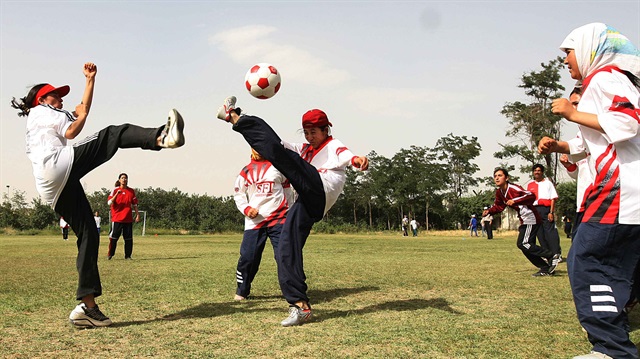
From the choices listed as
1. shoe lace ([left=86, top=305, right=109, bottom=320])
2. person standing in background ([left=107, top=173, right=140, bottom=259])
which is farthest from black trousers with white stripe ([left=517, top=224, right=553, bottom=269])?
person standing in background ([left=107, top=173, right=140, bottom=259])

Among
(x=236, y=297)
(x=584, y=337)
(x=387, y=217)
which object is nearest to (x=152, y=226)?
(x=387, y=217)

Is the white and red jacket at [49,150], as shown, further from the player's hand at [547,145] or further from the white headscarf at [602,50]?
the white headscarf at [602,50]

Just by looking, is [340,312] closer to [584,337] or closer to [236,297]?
[236,297]

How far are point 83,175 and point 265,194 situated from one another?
8.84 ft

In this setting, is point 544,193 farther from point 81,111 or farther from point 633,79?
point 81,111

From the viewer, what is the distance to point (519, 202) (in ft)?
34.2

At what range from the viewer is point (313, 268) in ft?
38.1

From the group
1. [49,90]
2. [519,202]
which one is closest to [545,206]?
[519,202]

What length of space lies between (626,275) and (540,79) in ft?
201

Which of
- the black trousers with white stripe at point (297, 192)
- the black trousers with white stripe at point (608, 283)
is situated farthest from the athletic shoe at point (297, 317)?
the black trousers with white stripe at point (608, 283)

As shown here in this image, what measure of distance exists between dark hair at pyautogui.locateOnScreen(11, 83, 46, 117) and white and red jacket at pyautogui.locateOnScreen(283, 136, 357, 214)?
2.50 metres

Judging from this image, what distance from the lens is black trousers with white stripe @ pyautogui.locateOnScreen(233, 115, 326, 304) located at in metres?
5.08

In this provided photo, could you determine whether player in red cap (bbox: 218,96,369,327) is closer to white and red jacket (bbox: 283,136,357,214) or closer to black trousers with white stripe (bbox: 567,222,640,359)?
white and red jacket (bbox: 283,136,357,214)

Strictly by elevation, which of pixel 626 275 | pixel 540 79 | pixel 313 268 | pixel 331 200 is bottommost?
pixel 313 268
